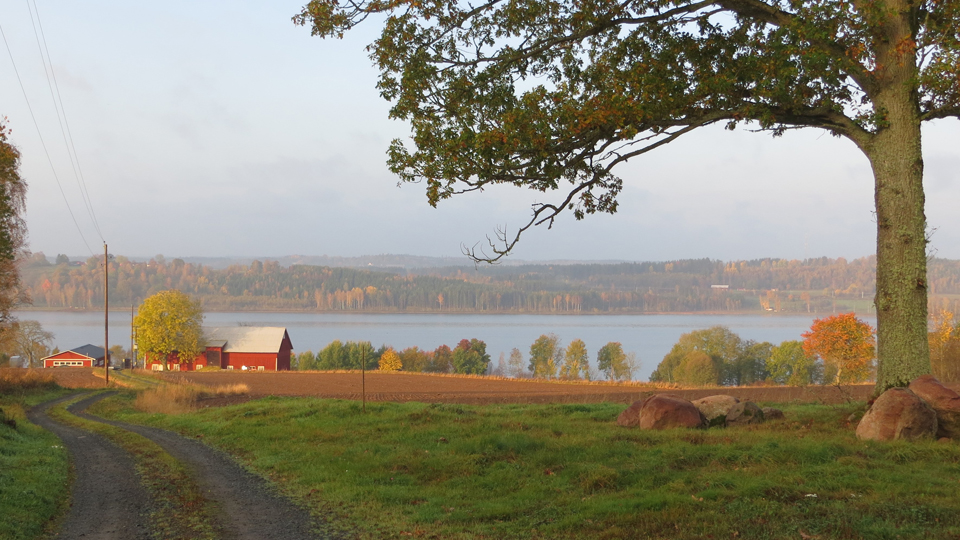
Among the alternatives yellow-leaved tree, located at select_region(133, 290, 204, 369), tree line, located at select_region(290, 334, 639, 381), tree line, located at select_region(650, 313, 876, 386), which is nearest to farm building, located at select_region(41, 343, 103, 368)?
yellow-leaved tree, located at select_region(133, 290, 204, 369)

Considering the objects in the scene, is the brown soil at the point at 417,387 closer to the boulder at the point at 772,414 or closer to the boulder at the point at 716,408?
the boulder at the point at 716,408

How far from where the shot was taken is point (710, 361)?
76.6 meters

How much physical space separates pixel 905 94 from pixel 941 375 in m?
31.5

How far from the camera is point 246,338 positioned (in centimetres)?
8075

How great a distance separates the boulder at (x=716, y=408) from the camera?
13961 millimetres

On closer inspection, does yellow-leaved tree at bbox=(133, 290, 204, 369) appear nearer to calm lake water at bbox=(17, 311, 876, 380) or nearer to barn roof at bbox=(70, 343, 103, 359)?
barn roof at bbox=(70, 343, 103, 359)

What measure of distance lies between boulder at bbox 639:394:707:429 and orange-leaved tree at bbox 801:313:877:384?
50458 millimetres

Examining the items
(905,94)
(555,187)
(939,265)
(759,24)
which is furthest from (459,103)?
(939,265)

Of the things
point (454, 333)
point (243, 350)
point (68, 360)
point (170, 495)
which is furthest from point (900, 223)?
point (454, 333)

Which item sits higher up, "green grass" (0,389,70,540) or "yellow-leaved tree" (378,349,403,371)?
"green grass" (0,389,70,540)

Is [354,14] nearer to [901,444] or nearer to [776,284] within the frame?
[901,444]

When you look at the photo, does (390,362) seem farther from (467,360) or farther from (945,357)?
(945,357)

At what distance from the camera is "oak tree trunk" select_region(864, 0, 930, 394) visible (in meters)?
11.6

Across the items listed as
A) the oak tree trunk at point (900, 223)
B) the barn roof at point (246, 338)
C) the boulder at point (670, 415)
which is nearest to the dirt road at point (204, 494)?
the boulder at point (670, 415)
